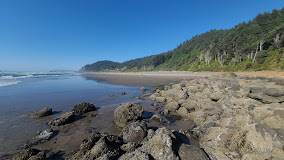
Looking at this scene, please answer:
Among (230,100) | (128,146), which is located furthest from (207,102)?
(128,146)

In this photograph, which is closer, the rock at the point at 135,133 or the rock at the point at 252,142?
the rock at the point at 252,142

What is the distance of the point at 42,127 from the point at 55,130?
1192 millimetres

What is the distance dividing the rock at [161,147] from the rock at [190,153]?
0.32 meters

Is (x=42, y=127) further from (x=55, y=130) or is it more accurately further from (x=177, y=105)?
(x=177, y=105)

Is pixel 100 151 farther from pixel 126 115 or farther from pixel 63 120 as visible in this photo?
pixel 63 120

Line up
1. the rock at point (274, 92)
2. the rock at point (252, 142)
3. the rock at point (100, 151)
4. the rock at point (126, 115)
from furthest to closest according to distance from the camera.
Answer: the rock at point (126, 115) < the rock at point (274, 92) < the rock at point (100, 151) < the rock at point (252, 142)

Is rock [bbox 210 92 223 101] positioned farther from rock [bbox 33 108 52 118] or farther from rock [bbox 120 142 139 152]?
rock [bbox 33 108 52 118]

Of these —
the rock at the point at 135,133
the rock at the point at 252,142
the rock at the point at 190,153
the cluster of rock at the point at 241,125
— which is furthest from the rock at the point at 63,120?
the rock at the point at 252,142

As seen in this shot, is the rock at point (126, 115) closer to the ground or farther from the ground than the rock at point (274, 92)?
closer to the ground

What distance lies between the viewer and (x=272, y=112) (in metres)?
5.76

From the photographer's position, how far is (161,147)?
4.20 meters

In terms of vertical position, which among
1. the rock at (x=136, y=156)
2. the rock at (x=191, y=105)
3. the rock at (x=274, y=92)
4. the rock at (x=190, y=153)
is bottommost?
the rock at (x=191, y=105)

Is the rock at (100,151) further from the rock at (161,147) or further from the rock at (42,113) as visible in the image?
the rock at (42,113)

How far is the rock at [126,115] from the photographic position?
770 centimetres
